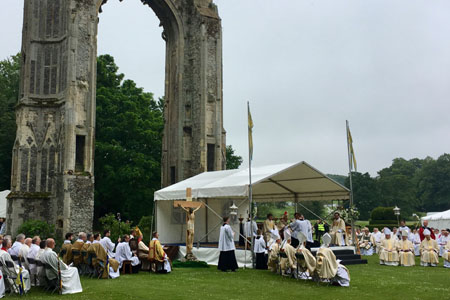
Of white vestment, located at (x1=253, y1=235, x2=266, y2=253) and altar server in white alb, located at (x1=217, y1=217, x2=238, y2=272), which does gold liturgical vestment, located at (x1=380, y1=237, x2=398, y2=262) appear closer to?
white vestment, located at (x1=253, y1=235, x2=266, y2=253)

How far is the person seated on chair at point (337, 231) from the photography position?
20.5m

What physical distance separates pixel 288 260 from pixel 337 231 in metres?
8.17

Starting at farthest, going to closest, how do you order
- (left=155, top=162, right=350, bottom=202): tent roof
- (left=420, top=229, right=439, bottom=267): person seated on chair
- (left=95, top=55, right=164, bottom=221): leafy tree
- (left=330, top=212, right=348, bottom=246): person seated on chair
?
(left=95, top=55, right=164, bottom=221): leafy tree < (left=330, top=212, right=348, bottom=246): person seated on chair < (left=420, top=229, right=439, bottom=267): person seated on chair < (left=155, top=162, right=350, bottom=202): tent roof

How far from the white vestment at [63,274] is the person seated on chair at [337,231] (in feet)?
41.7

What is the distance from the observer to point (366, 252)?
2309cm

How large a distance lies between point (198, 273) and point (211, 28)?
18.0 metres

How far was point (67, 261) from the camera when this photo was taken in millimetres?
13836

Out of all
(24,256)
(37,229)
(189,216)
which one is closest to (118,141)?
(37,229)

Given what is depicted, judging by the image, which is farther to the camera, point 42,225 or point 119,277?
point 42,225

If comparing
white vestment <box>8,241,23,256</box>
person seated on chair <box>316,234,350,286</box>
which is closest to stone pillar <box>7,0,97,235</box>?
white vestment <box>8,241,23,256</box>

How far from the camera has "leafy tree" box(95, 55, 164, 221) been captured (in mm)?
32031

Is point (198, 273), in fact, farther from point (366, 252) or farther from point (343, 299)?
point (366, 252)

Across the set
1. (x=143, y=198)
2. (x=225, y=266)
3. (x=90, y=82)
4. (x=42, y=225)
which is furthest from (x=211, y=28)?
(x=225, y=266)

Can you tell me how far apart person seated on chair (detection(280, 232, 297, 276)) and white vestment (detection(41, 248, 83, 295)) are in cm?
556
